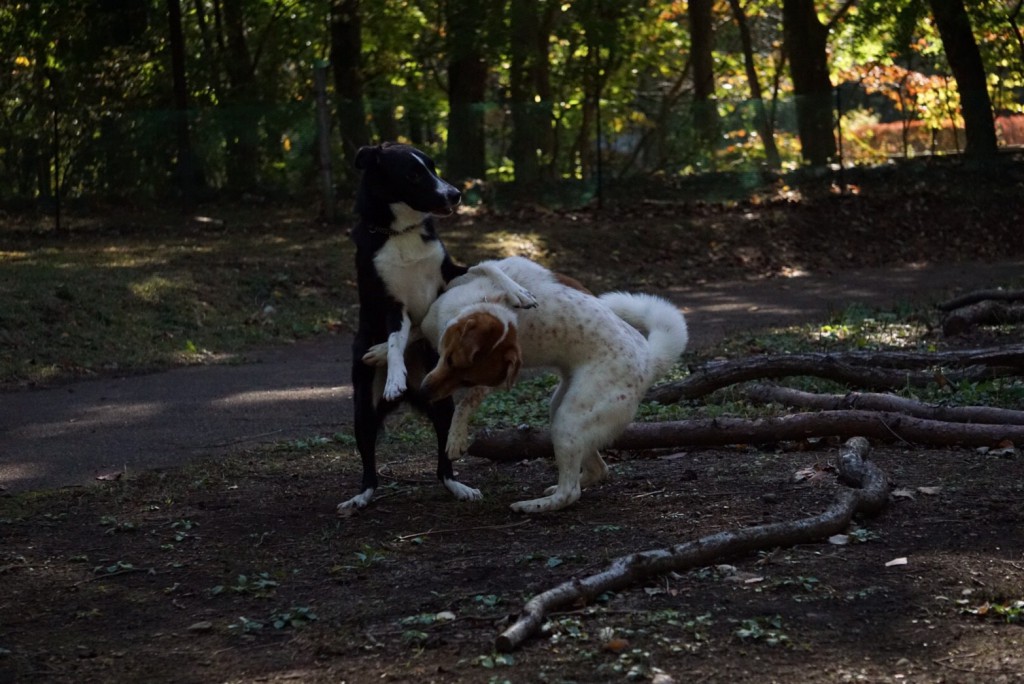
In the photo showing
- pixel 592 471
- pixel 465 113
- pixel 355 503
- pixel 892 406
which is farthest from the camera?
pixel 465 113

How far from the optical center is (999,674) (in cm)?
409

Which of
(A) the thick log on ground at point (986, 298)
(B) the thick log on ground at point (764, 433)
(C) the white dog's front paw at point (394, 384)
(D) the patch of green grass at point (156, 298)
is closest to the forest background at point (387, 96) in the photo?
(D) the patch of green grass at point (156, 298)

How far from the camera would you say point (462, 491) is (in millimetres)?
6602

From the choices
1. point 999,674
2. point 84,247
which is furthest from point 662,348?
point 84,247

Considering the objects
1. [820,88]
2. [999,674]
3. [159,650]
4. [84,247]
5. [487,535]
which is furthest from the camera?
[820,88]

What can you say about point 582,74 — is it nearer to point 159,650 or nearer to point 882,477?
point 882,477

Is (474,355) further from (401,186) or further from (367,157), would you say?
(367,157)

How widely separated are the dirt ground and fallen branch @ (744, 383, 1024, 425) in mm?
293

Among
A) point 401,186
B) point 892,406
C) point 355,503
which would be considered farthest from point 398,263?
point 892,406

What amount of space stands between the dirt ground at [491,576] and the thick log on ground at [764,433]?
9 cm

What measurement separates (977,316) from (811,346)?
1452 millimetres

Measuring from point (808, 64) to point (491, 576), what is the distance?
65.6ft

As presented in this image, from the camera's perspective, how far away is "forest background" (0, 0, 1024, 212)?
1972cm

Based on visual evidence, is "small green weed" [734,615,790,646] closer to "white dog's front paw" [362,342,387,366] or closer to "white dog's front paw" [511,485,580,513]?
"white dog's front paw" [511,485,580,513]
